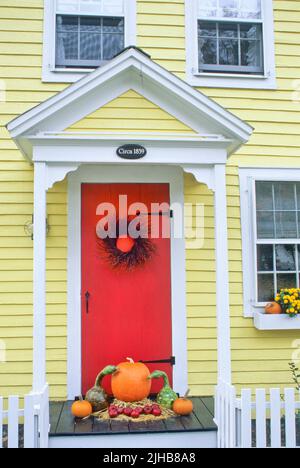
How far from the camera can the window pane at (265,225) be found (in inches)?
211

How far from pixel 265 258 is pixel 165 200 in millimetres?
1317

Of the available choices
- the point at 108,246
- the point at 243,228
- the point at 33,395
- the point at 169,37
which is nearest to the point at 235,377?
the point at 243,228

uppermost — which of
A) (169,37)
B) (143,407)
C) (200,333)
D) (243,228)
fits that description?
(169,37)

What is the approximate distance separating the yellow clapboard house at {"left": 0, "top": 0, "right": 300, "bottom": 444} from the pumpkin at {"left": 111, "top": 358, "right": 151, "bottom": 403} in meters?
0.55

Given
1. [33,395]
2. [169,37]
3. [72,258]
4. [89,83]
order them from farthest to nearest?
[169,37], [72,258], [89,83], [33,395]

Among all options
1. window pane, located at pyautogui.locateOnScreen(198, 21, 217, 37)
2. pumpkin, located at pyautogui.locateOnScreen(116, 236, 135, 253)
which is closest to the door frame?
pumpkin, located at pyautogui.locateOnScreen(116, 236, 135, 253)

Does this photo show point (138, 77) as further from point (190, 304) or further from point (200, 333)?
point (200, 333)

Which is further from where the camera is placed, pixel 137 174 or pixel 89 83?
pixel 137 174

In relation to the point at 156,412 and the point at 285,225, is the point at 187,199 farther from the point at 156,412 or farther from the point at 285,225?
the point at 156,412

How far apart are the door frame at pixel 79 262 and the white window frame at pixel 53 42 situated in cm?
107

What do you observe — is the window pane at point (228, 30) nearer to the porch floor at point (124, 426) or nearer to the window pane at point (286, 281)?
the window pane at point (286, 281)

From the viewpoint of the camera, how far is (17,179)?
521 centimetres

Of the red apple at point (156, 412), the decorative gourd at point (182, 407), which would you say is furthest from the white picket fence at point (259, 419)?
the red apple at point (156, 412)

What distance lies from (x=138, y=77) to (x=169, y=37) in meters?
1.36
